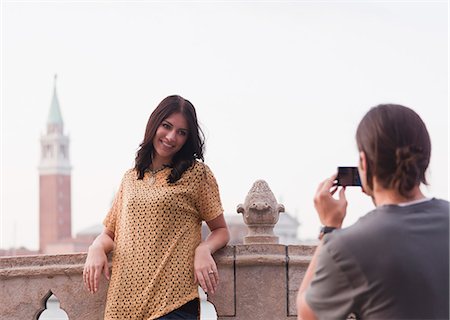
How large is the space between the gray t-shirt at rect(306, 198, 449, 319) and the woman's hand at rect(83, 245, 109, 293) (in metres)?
1.65

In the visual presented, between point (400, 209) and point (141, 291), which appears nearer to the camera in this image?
Result: point (400, 209)

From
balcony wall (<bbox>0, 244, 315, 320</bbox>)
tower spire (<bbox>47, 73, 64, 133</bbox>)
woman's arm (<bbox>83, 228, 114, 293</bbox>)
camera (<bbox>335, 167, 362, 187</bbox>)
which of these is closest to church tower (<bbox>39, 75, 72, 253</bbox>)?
tower spire (<bbox>47, 73, 64, 133</bbox>)

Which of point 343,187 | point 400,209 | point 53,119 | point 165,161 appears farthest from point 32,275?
point 53,119

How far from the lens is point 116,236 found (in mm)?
3385

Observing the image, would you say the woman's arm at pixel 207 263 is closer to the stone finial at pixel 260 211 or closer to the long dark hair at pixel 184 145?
the long dark hair at pixel 184 145

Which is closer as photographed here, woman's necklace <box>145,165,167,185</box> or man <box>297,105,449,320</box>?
man <box>297,105,449,320</box>

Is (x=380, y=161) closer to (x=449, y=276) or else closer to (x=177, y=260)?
(x=449, y=276)

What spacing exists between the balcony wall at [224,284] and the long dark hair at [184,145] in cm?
84

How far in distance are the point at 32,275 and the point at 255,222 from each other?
3.41ft

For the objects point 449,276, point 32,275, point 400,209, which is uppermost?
point 400,209

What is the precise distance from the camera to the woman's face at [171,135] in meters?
3.25

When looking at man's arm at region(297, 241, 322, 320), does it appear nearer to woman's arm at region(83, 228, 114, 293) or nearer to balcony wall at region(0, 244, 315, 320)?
woman's arm at region(83, 228, 114, 293)

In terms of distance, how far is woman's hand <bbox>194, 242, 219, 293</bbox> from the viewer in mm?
3209

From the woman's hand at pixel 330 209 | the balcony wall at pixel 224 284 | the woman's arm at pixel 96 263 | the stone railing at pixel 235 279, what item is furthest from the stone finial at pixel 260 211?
the woman's hand at pixel 330 209
